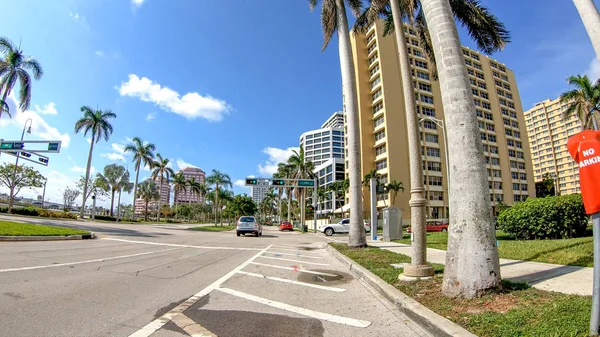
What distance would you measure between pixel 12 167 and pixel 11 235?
140ft

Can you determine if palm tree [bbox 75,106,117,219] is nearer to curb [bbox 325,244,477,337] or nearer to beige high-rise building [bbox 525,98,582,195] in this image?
curb [bbox 325,244,477,337]

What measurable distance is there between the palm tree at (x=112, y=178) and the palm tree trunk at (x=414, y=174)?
7449 centimetres

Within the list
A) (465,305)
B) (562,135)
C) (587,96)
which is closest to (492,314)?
(465,305)

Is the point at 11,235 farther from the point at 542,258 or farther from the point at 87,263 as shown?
the point at 542,258

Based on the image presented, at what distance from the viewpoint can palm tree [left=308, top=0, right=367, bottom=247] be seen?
14180mm

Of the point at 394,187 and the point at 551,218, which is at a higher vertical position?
the point at 394,187

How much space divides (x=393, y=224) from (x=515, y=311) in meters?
15.3

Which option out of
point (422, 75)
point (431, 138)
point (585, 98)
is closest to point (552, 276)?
point (585, 98)

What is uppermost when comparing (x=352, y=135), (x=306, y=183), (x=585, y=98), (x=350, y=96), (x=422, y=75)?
(x=422, y=75)

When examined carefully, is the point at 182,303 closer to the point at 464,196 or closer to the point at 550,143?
the point at 464,196

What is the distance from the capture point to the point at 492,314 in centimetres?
398

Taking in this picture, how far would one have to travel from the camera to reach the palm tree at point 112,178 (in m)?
69.6

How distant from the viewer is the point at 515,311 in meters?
3.99

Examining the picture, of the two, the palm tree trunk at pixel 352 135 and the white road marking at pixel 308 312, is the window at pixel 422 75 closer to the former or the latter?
the palm tree trunk at pixel 352 135
